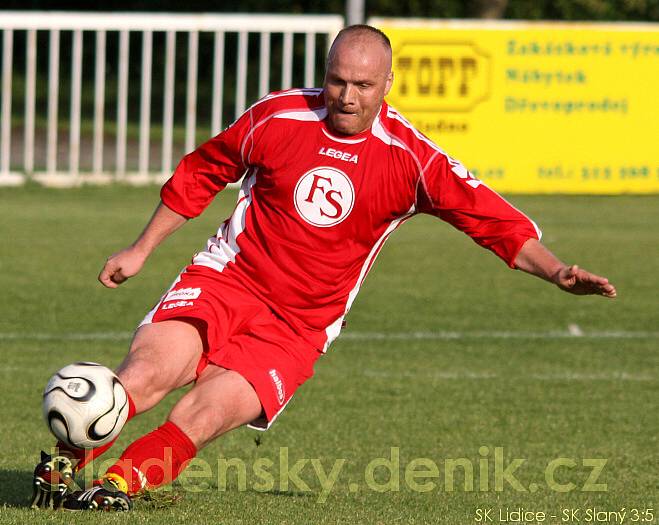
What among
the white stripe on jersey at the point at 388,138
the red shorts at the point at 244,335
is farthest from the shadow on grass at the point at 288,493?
the white stripe on jersey at the point at 388,138

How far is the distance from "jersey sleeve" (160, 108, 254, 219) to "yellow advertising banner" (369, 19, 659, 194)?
11.7 meters

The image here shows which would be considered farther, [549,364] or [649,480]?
[549,364]

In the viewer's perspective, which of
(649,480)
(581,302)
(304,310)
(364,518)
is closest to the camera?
(364,518)

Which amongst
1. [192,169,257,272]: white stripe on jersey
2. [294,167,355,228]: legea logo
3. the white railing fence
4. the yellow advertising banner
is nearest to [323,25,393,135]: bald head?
[294,167,355,228]: legea logo

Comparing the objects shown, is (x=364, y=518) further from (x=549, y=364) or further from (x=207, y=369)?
(x=549, y=364)

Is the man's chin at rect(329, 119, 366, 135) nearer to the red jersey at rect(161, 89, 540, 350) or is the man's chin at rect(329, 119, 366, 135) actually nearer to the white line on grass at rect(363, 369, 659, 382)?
the red jersey at rect(161, 89, 540, 350)

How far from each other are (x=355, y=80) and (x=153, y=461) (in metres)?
1.64

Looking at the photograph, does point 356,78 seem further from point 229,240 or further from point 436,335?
point 436,335

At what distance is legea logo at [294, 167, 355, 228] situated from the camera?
571 cm

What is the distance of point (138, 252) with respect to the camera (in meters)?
5.74

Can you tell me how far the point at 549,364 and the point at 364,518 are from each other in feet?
13.5

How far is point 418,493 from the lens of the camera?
6.12 metres

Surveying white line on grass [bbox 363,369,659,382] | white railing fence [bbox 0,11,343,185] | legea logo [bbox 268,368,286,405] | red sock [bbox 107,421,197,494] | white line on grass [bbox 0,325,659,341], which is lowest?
white railing fence [bbox 0,11,343,185]

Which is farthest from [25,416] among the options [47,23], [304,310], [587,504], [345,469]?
[47,23]
